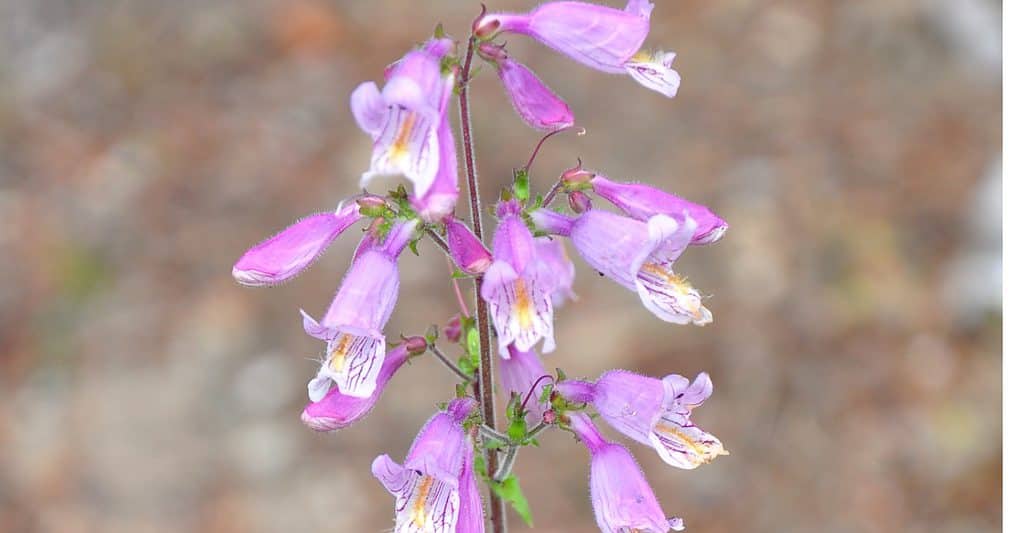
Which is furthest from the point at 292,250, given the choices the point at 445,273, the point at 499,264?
the point at 445,273

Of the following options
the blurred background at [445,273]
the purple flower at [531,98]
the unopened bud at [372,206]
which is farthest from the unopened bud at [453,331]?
the blurred background at [445,273]

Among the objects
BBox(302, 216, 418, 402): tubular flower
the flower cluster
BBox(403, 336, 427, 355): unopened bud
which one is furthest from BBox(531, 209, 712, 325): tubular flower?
BBox(403, 336, 427, 355): unopened bud

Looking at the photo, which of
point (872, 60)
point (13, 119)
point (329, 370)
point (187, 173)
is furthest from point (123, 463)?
point (872, 60)

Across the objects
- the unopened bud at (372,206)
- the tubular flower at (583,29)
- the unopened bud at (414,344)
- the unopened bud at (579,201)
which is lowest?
the unopened bud at (414,344)

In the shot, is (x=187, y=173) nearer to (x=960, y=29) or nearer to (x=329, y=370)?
(x=329, y=370)

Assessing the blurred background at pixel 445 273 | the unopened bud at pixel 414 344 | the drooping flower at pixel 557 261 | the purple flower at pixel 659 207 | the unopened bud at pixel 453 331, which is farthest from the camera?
the blurred background at pixel 445 273

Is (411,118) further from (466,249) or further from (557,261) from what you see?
(557,261)

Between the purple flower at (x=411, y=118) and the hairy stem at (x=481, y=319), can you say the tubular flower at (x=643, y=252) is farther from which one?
the purple flower at (x=411, y=118)
